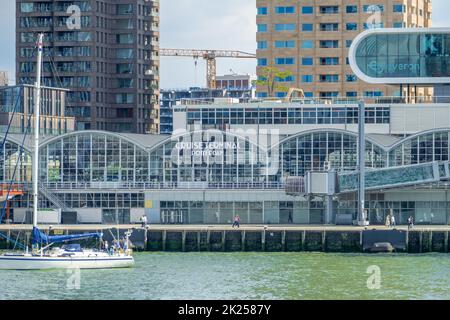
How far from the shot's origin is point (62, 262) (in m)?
123

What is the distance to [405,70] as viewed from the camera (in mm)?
171750

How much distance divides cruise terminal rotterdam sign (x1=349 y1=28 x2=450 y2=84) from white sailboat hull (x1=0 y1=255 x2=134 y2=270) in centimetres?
5638

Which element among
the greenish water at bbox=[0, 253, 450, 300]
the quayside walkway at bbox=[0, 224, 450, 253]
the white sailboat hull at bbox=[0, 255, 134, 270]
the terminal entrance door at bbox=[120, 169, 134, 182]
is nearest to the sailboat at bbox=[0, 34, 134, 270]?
the white sailboat hull at bbox=[0, 255, 134, 270]

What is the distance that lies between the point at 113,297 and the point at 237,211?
52.6 meters

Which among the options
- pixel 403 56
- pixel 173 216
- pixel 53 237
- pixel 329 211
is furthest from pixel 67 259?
pixel 403 56

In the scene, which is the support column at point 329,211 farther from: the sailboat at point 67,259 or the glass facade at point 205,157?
the sailboat at point 67,259

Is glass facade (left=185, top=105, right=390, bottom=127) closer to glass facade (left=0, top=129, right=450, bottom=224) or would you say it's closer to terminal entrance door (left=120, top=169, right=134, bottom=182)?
glass facade (left=0, top=129, right=450, bottom=224)

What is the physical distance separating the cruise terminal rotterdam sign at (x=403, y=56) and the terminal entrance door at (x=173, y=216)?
28.6 metres

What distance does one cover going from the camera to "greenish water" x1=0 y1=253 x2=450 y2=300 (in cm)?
10550
